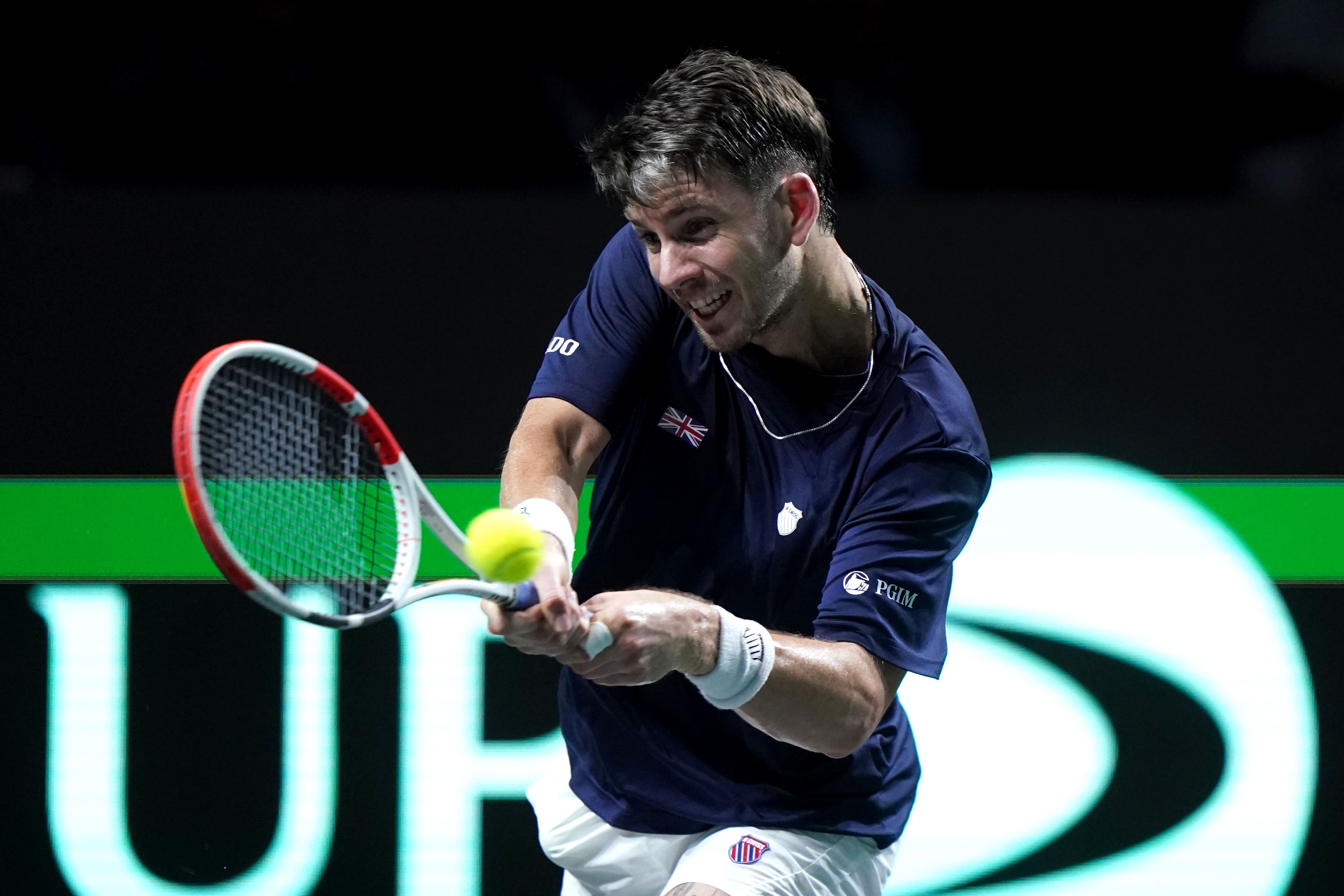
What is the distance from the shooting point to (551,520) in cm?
218

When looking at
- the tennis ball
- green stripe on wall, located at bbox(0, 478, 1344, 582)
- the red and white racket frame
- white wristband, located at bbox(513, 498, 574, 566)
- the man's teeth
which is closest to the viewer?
the red and white racket frame

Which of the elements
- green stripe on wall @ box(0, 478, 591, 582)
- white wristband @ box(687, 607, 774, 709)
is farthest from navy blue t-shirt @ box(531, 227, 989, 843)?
green stripe on wall @ box(0, 478, 591, 582)

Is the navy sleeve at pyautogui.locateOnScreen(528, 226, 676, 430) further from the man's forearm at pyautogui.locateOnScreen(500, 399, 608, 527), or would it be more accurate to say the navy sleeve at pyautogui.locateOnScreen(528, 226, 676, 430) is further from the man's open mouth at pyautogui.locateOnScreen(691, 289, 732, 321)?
the man's open mouth at pyautogui.locateOnScreen(691, 289, 732, 321)

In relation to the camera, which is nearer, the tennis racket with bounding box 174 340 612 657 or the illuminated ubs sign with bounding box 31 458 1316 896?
the tennis racket with bounding box 174 340 612 657

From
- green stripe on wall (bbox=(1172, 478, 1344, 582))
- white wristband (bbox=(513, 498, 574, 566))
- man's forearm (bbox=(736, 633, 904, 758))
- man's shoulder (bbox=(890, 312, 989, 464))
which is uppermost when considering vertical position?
man's shoulder (bbox=(890, 312, 989, 464))

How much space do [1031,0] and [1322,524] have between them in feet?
6.35

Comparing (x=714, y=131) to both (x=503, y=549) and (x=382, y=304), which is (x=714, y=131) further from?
(x=382, y=304)

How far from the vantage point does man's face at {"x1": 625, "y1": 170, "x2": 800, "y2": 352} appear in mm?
2217

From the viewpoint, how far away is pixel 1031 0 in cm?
466

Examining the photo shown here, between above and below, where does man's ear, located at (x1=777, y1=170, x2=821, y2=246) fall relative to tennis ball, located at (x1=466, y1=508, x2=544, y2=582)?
above

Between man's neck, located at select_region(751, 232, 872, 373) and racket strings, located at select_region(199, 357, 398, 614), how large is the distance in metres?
0.68

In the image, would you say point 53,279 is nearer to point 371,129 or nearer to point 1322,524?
point 371,129

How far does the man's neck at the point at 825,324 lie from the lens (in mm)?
2396

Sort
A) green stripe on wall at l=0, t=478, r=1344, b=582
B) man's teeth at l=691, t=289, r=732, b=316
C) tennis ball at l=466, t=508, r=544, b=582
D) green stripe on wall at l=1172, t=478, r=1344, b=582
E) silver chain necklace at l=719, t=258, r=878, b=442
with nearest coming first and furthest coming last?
tennis ball at l=466, t=508, r=544, b=582 < man's teeth at l=691, t=289, r=732, b=316 < silver chain necklace at l=719, t=258, r=878, b=442 < green stripe on wall at l=0, t=478, r=1344, b=582 < green stripe on wall at l=1172, t=478, r=1344, b=582
